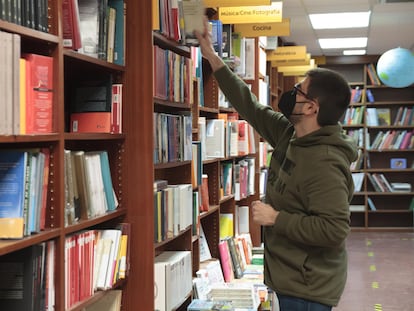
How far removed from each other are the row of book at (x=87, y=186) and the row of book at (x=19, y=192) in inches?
8.3

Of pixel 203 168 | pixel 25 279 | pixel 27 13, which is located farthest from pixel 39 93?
pixel 203 168

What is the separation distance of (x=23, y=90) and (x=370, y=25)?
6272 mm

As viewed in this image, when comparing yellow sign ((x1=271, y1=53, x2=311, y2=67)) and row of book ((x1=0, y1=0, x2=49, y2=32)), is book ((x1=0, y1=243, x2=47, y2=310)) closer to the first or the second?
row of book ((x1=0, y1=0, x2=49, y2=32))

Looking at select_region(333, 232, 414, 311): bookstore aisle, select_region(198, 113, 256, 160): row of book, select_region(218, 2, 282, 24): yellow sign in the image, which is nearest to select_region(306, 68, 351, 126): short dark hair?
select_region(198, 113, 256, 160): row of book

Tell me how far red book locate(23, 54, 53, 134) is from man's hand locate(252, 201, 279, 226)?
79 centimetres

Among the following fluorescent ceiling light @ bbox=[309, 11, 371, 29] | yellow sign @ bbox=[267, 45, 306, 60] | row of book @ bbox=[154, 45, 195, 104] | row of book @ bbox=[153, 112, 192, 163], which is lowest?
row of book @ bbox=[153, 112, 192, 163]

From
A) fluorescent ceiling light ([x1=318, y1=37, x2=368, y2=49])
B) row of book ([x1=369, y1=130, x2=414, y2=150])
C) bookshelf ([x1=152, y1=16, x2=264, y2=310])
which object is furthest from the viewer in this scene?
row of book ([x1=369, y1=130, x2=414, y2=150])

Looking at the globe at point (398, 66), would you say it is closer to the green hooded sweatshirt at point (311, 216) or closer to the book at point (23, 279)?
the green hooded sweatshirt at point (311, 216)

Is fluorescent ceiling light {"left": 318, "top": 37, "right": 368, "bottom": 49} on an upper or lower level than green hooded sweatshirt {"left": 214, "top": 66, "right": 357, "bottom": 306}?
upper

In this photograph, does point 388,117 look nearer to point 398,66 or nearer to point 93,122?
point 398,66

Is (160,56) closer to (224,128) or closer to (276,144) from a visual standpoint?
(276,144)

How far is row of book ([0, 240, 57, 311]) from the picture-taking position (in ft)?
6.55

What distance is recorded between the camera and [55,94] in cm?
→ 208

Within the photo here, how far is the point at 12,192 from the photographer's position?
6.28 feet
